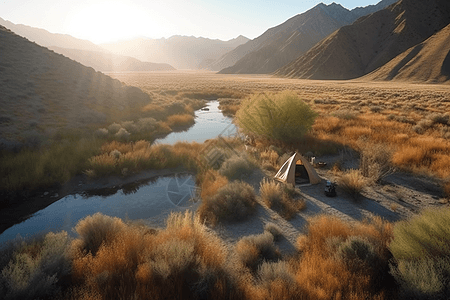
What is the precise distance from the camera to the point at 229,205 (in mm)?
6957

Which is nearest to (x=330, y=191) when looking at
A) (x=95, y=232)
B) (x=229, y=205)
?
(x=229, y=205)

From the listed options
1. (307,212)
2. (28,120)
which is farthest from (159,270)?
(28,120)

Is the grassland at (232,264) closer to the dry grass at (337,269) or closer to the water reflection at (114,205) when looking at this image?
the dry grass at (337,269)

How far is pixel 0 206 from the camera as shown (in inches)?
293

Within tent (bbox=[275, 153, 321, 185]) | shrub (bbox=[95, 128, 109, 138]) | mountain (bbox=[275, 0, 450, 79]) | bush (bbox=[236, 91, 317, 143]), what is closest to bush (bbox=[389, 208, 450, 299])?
tent (bbox=[275, 153, 321, 185])

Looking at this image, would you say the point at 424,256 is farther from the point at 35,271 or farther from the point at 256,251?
the point at 35,271

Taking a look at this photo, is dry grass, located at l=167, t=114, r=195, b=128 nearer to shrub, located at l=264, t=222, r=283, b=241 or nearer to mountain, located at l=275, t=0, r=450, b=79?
shrub, located at l=264, t=222, r=283, b=241

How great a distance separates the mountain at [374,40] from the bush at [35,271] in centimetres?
11453

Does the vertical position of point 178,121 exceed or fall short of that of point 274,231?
it falls short

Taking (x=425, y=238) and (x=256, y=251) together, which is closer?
(x=425, y=238)

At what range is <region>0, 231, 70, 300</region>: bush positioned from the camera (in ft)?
10.7

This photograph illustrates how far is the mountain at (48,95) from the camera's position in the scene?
14.6 metres

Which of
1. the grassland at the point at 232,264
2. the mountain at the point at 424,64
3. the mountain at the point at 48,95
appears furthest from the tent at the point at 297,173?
the mountain at the point at 424,64

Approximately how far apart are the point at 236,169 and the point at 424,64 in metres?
98.9
